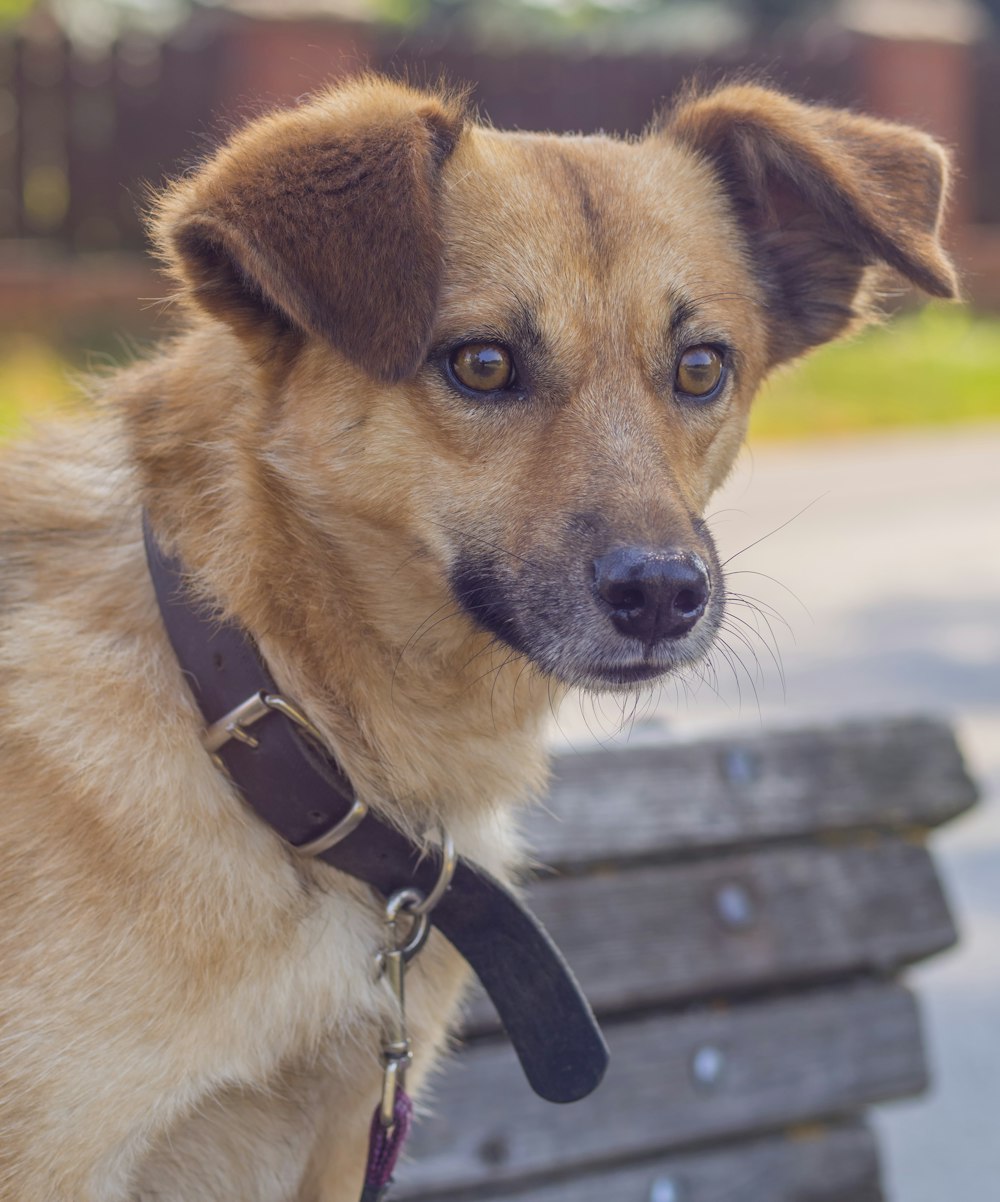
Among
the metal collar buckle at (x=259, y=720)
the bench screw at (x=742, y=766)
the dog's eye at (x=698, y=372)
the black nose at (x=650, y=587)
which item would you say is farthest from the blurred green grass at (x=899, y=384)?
the metal collar buckle at (x=259, y=720)

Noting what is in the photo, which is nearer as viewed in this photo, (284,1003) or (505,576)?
(284,1003)

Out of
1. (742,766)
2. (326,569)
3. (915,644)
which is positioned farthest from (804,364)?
(915,644)

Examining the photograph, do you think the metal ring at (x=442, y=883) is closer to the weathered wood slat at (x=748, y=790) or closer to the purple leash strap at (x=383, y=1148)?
the purple leash strap at (x=383, y=1148)

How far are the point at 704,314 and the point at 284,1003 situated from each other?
121 centimetres

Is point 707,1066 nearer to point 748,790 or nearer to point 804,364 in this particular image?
point 748,790

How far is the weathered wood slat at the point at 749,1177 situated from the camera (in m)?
2.52

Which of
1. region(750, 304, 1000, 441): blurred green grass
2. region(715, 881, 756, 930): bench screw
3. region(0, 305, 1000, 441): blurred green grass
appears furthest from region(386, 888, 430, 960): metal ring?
region(750, 304, 1000, 441): blurred green grass

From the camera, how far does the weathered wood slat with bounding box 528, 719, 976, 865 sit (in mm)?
2531

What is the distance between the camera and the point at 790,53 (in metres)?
15.9

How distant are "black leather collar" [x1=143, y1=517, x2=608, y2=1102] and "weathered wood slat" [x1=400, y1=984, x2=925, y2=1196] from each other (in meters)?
0.42

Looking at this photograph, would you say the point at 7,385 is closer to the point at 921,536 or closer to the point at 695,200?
the point at 921,536

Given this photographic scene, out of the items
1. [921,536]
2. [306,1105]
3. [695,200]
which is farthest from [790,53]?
[306,1105]

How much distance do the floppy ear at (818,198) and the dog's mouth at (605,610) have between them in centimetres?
69

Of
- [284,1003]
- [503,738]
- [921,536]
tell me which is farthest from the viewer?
[921,536]
